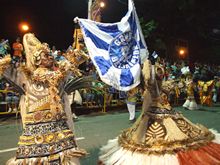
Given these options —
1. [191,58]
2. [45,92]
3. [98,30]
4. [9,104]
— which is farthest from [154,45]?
[45,92]

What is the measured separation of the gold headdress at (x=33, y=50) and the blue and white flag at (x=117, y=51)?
102 centimetres

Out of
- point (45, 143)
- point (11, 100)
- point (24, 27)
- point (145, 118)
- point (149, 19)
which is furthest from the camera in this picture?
point (149, 19)

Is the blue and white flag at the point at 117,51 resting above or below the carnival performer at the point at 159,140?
above

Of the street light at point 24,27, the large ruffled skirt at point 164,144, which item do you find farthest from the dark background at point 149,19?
the large ruffled skirt at point 164,144

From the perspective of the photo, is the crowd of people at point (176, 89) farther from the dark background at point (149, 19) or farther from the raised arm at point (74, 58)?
the raised arm at point (74, 58)

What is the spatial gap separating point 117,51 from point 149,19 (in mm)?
18867

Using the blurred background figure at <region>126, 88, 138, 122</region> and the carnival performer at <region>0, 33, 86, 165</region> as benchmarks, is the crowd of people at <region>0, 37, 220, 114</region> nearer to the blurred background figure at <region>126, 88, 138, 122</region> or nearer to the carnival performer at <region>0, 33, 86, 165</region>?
the blurred background figure at <region>126, 88, 138, 122</region>

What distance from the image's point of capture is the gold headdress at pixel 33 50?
13.0 feet

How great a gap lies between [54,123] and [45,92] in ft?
1.44

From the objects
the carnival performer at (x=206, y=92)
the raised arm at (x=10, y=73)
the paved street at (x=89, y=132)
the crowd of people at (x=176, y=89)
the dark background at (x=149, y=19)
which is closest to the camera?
the raised arm at (x=10, y=73)

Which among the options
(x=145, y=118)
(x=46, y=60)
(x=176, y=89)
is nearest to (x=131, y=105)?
(x=145, y=118)

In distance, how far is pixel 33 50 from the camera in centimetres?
402

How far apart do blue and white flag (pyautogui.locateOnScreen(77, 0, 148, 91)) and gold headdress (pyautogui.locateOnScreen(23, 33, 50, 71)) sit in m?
1.02

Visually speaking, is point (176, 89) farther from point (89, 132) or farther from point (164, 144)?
point (164, 144)
